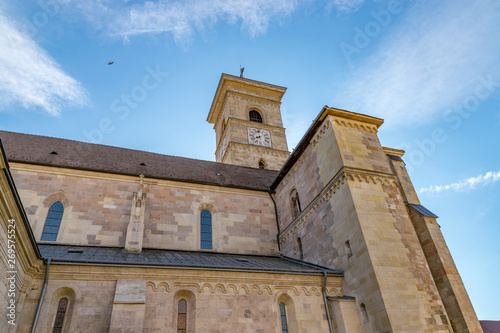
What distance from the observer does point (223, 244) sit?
633 inches

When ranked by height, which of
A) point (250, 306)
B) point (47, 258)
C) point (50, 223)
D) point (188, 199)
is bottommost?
point (250, 306)

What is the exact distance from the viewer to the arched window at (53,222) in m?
13.8

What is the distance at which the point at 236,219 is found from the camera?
A: 17094 mm

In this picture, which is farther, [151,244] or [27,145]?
[27,145]

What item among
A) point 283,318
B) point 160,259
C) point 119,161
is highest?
point 119,161

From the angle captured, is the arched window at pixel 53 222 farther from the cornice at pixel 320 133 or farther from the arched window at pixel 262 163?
the arched window at pixel 262 163

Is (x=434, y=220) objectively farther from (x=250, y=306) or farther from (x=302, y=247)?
(x=250, y=306)

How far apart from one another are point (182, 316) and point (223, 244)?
17.9ft

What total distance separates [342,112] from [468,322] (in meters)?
8.49

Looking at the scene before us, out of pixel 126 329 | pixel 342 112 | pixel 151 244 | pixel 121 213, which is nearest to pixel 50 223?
pixel 121 213

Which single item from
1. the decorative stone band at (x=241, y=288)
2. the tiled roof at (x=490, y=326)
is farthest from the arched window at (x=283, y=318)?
the tiled roof at (x=490, y=326)

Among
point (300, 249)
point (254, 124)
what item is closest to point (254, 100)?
point (254, 124)

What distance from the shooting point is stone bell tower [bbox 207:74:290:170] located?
95.8 ft

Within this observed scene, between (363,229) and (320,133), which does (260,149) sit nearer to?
(320,133)
